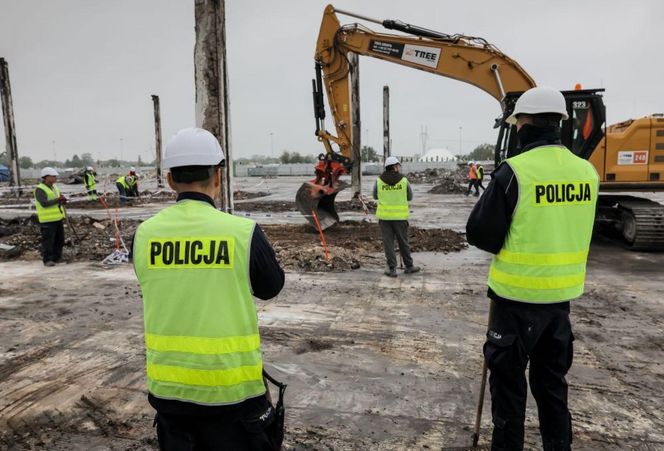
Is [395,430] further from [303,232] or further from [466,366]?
[303,232]

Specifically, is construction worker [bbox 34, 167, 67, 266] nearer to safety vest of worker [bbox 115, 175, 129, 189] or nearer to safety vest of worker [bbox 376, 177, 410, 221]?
safety vest of worker [bbox 376, 177, 410, 221]

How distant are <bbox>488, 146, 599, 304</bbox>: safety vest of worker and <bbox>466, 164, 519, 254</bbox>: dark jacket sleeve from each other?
0.04 m

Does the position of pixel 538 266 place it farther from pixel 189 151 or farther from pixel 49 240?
pixel 49 240

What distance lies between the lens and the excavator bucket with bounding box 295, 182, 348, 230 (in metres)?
12.0

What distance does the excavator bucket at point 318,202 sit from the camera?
472 inches

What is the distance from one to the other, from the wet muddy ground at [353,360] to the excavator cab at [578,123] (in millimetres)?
2438

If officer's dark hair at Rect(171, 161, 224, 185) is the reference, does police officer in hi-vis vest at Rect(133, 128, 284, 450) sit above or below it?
below

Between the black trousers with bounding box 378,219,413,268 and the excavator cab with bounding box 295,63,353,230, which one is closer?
the black trousers with bounding box 378,219,413,268

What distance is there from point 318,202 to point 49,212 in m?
5.85

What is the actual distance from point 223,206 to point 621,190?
25.8 feet

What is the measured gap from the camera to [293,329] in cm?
548

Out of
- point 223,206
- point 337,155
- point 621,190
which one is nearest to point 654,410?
point 223,206

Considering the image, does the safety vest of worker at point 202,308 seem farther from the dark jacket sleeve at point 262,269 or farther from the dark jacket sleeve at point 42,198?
the dark jacket sleeve at point 42,198

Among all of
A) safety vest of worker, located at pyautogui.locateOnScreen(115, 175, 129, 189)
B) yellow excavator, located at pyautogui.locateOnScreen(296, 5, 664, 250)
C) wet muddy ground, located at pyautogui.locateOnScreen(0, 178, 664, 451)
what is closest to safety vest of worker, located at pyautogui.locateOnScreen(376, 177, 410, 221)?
wet muddy ground, located at pyautogui.locateOnScreen(0, 178, 664, 451)
